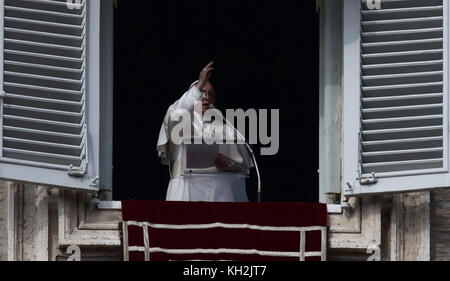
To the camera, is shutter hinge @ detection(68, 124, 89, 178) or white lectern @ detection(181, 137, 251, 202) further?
white lectern @ detection(181, 137, 251, 202)

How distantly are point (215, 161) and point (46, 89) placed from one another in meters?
1.20

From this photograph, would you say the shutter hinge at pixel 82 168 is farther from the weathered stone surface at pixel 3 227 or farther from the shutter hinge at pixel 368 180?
the shutter hinge at pixel 368 180

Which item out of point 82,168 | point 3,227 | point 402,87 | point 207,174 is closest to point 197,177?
point 207,174

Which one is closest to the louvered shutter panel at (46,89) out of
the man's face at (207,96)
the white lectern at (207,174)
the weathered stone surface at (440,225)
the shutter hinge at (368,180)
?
the white lectern at (207,174)

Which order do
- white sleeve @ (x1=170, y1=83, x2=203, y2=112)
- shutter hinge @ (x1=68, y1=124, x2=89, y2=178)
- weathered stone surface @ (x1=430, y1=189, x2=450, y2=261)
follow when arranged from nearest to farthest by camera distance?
Result: shutter hinge @ (x1=68, y1=124, x2=89, y2=178), weathered stone surface @ (x1=430, y1=189, x2=450, y2=261), white sleeve @ (x1=170, y1=83, x2=203, y2=112)

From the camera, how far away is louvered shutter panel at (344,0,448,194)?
14156 millimetres

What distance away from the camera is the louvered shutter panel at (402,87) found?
14156mm

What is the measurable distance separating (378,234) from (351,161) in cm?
45

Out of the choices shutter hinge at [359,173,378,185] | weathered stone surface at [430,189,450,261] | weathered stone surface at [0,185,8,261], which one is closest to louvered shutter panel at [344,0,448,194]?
shutter hinge at [359,173,378,185]

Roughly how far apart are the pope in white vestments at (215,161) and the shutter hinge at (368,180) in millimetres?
994

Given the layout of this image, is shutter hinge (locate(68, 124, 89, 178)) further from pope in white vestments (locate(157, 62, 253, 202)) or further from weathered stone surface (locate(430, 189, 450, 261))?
weathered stone surface (locate(430, 189, 450, 261))

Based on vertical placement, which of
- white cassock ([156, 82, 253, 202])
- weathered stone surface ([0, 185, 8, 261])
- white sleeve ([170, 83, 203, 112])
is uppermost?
white sleeve ([170, 83, 203, 112])

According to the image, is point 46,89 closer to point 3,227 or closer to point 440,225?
point 3,227

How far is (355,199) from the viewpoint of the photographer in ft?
46.7
